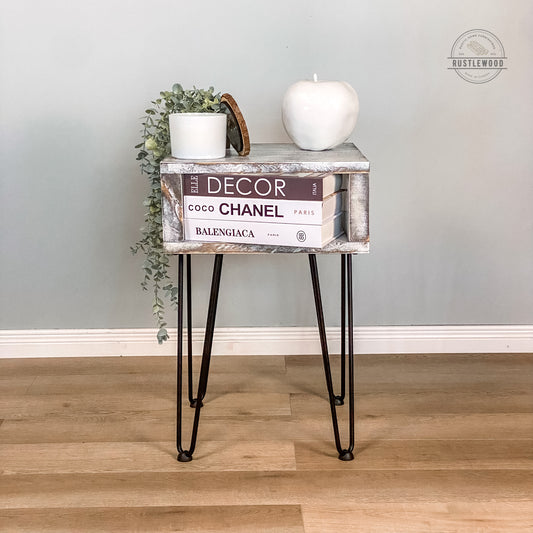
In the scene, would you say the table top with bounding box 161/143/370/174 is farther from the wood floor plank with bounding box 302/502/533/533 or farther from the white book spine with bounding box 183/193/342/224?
the wood floor plank with bounding box 302/502/533/533

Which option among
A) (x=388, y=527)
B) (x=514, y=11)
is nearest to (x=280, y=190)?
(x=388, y=527)

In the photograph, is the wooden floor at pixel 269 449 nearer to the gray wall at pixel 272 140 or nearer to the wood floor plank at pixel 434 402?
the wood floor plank at pixel 434 402

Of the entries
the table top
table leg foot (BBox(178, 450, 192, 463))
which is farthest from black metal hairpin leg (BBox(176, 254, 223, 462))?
the table top

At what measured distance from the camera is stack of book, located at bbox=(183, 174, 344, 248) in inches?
72.7

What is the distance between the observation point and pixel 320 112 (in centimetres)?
194

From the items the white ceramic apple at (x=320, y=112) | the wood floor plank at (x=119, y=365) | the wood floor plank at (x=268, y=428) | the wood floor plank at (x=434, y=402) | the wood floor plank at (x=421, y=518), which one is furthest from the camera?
the wood floor plank at (x=119, y=365)

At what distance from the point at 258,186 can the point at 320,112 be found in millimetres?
262

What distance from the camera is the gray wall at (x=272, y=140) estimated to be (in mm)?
2451

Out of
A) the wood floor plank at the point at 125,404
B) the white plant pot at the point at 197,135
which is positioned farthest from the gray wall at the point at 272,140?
the white plant pot at the point at 197,135

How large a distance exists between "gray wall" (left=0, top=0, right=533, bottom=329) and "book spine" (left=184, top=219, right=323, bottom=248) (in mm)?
704

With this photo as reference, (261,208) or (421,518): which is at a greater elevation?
(261,208)

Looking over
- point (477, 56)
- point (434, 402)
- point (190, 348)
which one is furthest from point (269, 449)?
point (477, 56)

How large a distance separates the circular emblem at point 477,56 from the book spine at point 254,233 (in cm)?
98

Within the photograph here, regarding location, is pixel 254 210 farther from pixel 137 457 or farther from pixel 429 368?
pixel 429 368
